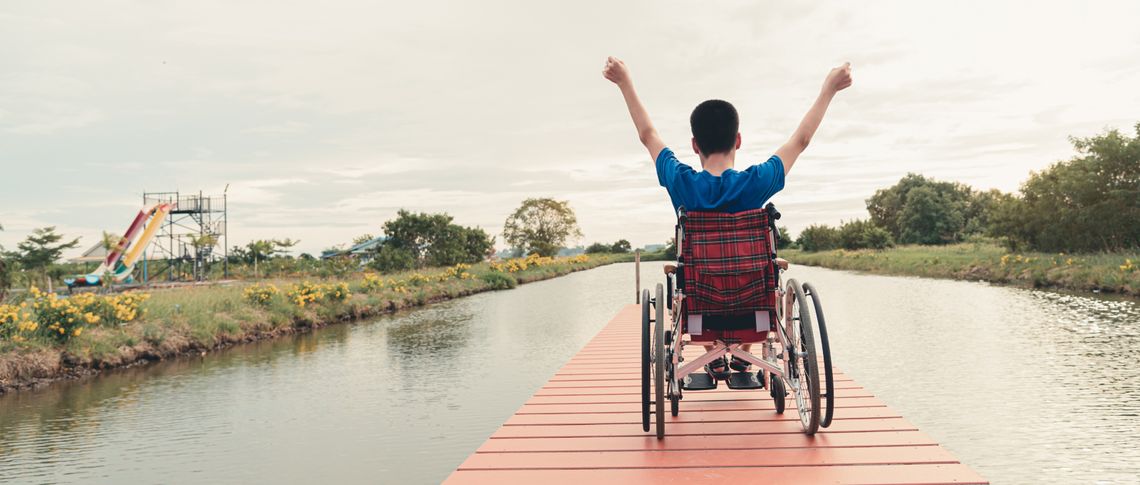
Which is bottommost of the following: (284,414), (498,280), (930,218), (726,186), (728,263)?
(284,414)

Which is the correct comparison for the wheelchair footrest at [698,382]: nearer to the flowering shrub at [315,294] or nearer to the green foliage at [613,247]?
the flowering shrub at [315,294]

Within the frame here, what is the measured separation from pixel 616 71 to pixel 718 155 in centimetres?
55

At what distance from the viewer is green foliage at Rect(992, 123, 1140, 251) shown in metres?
20.2

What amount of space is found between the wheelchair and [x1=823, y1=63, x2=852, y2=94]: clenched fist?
544 millimetres

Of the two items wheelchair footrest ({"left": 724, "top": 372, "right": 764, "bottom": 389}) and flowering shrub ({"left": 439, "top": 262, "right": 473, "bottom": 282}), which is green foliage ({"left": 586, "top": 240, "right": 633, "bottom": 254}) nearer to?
flowering shrub ({"left": 439, "top": 262, "right": 473, "bottom": 282})

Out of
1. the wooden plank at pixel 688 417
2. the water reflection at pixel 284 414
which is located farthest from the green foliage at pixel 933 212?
the wooden plank at pixel 688 417

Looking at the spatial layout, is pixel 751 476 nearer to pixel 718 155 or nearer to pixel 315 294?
pixel 718 155

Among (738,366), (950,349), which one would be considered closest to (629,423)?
(738,366)

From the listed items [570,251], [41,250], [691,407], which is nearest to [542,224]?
[570,251]

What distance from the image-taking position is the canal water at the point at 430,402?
468 centimetres

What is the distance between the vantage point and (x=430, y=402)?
6.66 m

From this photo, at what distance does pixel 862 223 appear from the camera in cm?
5088

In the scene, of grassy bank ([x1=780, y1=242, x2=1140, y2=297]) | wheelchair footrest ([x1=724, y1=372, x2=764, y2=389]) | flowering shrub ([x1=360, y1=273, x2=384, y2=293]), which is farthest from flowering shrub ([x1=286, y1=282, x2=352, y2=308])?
grassy bank ([x1=780, y1=242, x2=1140, y2=297])

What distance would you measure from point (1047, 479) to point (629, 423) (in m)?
2.80
